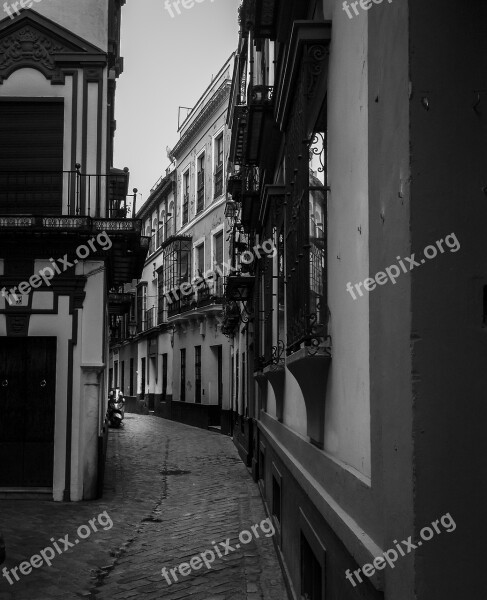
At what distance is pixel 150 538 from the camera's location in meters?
9.33

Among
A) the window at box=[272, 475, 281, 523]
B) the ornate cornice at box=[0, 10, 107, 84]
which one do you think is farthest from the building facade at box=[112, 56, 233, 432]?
the window at box=[272, 475, 281, 523]

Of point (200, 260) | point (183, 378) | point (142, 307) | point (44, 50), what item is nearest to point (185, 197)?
point (200, 260)

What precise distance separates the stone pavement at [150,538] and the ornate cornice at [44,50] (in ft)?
22.5

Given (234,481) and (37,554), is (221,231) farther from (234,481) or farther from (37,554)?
(37,554)

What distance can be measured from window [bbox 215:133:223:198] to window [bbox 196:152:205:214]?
172 cm

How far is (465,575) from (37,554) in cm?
695

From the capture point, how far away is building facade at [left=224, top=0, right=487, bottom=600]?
2238 mm

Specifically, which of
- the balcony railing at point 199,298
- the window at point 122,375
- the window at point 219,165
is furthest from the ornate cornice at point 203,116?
the window at point 122,375

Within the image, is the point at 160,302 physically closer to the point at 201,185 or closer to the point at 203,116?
the point at 201,185

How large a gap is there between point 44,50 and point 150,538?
313 inches

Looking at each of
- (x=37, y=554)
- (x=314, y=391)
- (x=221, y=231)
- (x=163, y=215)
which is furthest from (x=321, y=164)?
(x=163, y=215)

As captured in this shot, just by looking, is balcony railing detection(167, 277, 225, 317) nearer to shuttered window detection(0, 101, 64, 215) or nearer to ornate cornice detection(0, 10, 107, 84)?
shuttered window detection(0, 101, 64, 215)

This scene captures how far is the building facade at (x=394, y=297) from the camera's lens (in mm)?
2238

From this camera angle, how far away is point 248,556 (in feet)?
27.0
